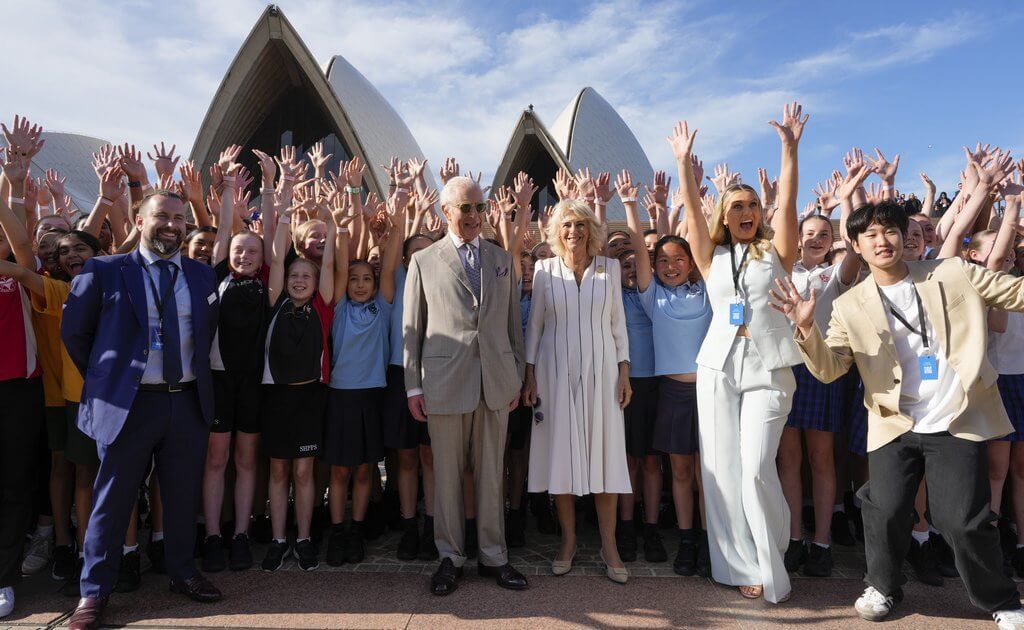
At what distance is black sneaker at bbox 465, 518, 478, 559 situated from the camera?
3.52 m

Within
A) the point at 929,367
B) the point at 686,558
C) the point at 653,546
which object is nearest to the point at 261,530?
the point at 653,546

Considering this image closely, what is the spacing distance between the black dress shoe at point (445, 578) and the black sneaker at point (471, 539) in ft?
1.29

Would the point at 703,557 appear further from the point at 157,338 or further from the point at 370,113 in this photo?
the point at 370,113

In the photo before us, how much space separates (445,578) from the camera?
3.00m

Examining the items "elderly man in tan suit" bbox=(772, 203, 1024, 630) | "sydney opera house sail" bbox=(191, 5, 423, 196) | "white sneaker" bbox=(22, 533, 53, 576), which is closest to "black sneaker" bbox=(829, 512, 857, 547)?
"elderly man in tan suit" bbox=(772, 203, 1024, 630)

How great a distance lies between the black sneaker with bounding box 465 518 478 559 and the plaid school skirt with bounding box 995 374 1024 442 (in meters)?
3.17

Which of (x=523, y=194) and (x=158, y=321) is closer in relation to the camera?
(x=158, y=321)

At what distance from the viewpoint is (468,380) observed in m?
3.11

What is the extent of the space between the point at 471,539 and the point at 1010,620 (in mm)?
2606

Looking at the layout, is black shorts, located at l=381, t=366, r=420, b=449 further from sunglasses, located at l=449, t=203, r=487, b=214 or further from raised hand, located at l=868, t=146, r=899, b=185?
raised hand, located at l=868, t=146, r=899, b=185

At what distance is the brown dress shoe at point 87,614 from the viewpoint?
2.57 meters

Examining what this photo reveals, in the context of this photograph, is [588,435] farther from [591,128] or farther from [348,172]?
[591,128]

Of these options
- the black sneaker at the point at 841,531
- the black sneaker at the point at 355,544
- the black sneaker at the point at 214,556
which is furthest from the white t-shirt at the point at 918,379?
the black sneaker at the point at 214,556

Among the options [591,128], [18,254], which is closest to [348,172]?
[18,254]
